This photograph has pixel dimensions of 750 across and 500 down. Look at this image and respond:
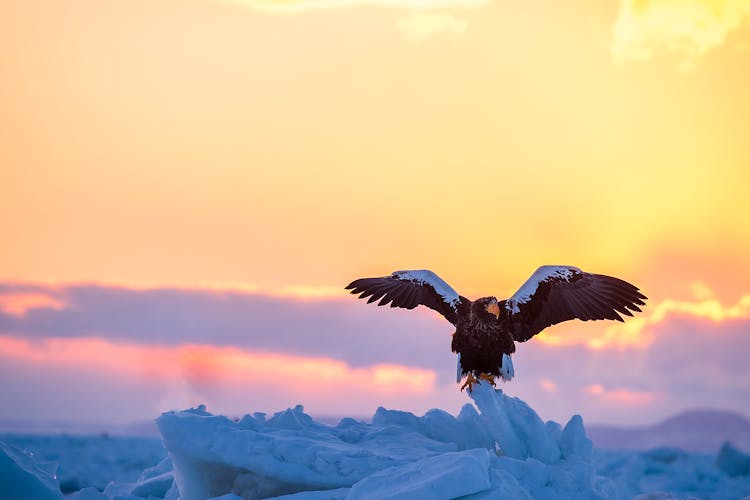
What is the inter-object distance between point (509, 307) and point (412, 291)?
1.90m

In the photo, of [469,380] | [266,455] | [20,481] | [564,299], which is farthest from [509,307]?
[20,481]

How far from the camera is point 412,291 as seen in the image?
47.0 ft

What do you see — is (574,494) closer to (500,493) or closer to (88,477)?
(500,493)

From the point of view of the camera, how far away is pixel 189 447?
9.81m

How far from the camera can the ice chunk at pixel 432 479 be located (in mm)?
8570

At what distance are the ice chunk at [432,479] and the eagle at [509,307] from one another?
2955 mm

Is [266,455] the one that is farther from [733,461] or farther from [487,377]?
[733,461]

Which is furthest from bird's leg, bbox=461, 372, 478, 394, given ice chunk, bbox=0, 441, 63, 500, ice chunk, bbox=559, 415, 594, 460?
ice chunk, bbox=0, 441, 63, 500

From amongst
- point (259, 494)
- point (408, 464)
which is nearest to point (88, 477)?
point (259, 494)

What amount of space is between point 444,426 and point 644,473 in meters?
13.7

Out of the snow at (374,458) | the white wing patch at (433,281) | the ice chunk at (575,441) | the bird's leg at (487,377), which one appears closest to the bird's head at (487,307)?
the white wing patch at (433,281)

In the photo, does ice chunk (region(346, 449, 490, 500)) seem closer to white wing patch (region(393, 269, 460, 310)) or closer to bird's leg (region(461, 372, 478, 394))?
bird's leg (region(461, 372, 478, 394))

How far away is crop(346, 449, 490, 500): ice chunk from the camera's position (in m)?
8.57

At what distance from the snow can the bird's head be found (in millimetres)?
A: 1431
